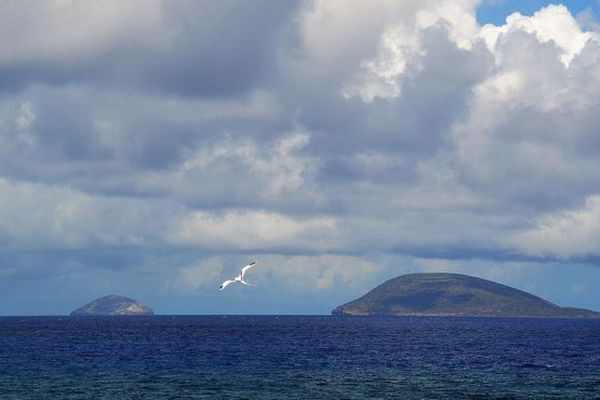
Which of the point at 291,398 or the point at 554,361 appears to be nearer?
the point at 291,398

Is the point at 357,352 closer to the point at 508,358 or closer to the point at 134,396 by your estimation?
the point at 508,358

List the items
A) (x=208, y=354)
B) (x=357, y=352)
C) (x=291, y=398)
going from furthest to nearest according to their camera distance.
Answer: (x=357, y=352)
(x=208, y=354)
(x=291, y=398)

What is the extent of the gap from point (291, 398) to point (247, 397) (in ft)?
17.0

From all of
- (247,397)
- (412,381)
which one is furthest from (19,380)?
(412,381)

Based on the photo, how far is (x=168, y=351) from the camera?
180m

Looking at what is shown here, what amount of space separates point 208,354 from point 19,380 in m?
56.0

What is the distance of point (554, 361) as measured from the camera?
159500 mm

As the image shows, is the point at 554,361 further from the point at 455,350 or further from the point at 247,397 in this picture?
the point at 247,397

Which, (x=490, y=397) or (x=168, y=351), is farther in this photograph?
(x=168, y=351)

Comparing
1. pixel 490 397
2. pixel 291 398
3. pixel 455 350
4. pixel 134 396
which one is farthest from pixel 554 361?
pixel 134 396

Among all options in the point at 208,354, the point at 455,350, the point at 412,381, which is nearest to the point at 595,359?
the point at 455,350

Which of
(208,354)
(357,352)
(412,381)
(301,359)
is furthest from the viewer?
(357,352)

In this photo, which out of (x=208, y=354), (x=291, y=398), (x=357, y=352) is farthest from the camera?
(x=357, y=352)

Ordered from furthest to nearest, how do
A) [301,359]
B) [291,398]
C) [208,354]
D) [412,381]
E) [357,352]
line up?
[357,352], [208,354], [301,359], [412,381], [291,398]
